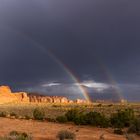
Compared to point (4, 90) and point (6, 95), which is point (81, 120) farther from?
point (4, 90)

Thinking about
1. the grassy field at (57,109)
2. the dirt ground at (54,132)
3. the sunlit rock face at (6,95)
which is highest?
the sunlit rock face at (6,95)

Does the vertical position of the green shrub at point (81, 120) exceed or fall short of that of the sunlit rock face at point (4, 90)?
it falls short

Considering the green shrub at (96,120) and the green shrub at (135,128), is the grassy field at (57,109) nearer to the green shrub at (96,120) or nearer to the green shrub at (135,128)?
the green shrub at (96,120)

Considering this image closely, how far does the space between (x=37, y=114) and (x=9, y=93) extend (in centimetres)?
15707

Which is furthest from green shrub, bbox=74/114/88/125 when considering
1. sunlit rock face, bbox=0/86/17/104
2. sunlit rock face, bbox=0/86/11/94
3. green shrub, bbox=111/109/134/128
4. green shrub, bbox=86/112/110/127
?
sunlit rock face, bbox=0/86/11/94

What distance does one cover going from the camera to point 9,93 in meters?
199

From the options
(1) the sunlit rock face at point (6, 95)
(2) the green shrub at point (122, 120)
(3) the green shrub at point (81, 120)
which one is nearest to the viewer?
(2) the green shrub at point (122, 120)

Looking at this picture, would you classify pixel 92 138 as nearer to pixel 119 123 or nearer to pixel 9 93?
pixel 119 123

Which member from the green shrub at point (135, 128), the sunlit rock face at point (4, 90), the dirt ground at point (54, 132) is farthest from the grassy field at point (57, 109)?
the sunlit rock face at point (4, 90)

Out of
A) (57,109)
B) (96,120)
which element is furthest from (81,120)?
(57,109)

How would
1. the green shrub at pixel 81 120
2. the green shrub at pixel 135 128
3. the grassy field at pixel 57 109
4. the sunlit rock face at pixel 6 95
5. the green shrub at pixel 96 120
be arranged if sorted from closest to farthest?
the green shrub at pixel 135 128 < the green shrub at pixel 96 120 < the green shrub at pixel 81 120 < the grassy field at pixel 57 109 < the sunlit rock face at pixel 6 95

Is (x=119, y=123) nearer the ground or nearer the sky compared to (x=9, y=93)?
nearer the ground

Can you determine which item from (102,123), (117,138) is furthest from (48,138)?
(102,123)

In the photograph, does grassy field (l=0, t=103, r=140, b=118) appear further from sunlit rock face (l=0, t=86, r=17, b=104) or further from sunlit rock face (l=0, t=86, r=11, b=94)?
sunlit rock face (l=0, t=86, r=11, b=94)
